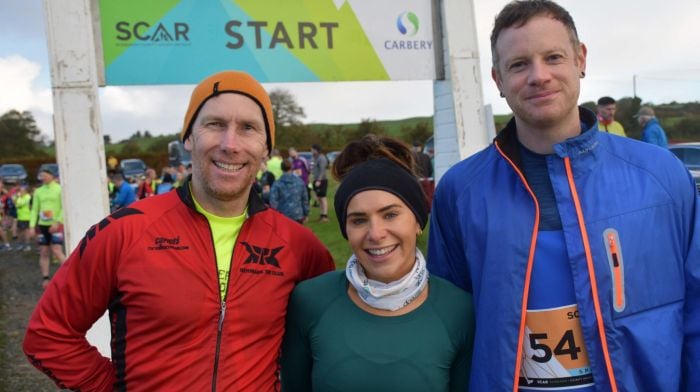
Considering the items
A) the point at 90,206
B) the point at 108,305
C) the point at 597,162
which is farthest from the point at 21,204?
the point at 597,162

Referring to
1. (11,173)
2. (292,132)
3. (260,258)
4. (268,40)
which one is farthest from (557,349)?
(292,132)

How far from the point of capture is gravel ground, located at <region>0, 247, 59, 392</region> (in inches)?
230

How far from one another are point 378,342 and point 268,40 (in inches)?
133

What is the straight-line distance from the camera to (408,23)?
5172 millimetres

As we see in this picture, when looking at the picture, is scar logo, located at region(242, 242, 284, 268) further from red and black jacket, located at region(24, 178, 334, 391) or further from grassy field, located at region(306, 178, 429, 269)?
grassy field, located at region(306, 178, 429, 269)

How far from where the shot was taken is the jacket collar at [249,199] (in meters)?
2.19

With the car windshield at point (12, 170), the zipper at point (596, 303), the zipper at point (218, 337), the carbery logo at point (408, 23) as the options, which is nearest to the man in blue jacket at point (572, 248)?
the zipper at point (596, 303)

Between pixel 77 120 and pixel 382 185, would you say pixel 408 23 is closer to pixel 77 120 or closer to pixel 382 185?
pixel 77 120

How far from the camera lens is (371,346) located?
2.02 metres

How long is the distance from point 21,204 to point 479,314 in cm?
1756

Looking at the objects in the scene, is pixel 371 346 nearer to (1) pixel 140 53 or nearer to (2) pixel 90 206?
(2) pixel 90 206

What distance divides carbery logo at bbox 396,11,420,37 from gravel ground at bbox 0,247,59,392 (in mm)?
4837

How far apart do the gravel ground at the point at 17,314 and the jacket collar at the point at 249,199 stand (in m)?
4.48

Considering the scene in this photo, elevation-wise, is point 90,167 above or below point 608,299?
above
